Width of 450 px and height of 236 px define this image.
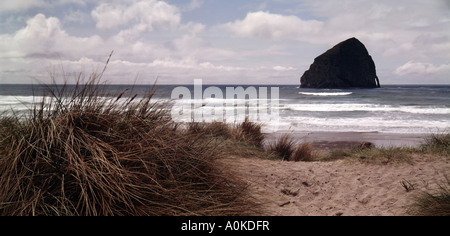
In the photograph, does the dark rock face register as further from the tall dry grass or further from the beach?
the tall dry grass

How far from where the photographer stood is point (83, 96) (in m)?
3.22

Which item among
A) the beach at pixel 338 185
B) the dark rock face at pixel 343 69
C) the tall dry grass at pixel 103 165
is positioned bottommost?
the beach at pixel 338 185

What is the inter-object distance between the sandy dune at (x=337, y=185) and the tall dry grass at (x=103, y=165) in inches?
31.5

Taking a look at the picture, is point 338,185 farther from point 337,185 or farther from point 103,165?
point 103,165

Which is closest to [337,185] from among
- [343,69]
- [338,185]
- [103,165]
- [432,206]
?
[338,185]

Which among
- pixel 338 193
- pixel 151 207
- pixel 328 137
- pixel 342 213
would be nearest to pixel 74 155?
pixel 151 207

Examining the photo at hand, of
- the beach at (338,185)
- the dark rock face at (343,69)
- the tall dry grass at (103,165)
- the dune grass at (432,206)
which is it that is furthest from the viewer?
the dark rock face at (343,69)

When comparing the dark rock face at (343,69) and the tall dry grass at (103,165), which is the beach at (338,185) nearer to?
the tall dry grass at (103,165)

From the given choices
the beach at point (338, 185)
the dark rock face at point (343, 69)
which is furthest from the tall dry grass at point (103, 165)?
the dark rock face at point (343, 69)

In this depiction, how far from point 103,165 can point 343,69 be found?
76962 millimetres

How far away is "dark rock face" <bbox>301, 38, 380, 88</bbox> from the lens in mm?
72000

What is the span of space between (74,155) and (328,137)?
973 cm

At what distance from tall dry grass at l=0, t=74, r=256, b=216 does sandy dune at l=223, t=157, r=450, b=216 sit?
0.80 meters

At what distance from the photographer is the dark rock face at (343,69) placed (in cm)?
7200
